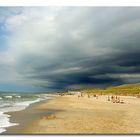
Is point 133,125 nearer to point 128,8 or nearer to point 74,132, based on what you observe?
point 74,132

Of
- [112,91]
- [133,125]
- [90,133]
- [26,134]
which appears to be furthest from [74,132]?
[112,91]

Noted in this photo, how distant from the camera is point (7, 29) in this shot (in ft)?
55.2

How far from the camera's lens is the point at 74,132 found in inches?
555

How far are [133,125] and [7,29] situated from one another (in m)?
7.51

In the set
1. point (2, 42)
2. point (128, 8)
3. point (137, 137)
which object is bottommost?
point (137, 137)

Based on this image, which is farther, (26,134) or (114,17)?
(114,17)

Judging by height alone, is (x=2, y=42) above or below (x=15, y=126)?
above

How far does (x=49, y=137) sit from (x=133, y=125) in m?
4.21

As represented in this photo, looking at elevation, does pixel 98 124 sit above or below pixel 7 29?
below
